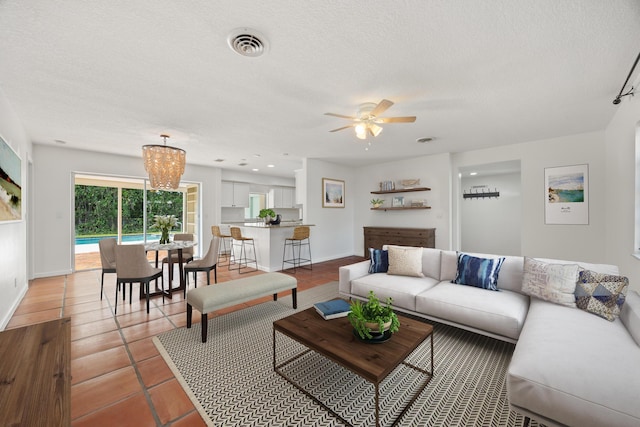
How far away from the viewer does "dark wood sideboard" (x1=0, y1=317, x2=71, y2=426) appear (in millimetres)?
824

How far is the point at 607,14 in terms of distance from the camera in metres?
1.64

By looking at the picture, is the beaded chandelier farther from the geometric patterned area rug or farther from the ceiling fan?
the ceiling fan

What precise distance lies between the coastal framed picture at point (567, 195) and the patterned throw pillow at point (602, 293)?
9.50ft

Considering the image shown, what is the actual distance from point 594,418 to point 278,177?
880 centimetres

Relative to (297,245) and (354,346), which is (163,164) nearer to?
(297,245)

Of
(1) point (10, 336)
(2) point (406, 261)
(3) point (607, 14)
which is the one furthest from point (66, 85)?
(3) point (607, 14)

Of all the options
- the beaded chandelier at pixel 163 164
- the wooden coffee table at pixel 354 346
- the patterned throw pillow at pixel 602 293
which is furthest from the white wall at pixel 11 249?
the patterned throw pillow at pixel 602 293

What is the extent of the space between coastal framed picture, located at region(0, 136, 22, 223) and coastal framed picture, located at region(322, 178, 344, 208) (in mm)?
4997

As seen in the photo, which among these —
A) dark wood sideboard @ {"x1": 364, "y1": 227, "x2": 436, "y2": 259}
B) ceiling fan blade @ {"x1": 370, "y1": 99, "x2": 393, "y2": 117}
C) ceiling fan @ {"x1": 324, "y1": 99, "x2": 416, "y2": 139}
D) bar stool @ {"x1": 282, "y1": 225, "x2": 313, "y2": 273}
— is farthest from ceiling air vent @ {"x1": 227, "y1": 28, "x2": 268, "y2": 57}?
dark wood sideboard @ {"x1": 364, "y1": 227, "x2": 436, "y2": 259}

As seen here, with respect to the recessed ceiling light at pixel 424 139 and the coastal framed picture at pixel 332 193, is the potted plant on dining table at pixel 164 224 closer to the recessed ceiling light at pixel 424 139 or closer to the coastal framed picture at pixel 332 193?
the coastal framed picture at pixel 332 193

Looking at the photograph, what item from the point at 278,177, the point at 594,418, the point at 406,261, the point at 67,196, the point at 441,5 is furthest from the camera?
the point at 278,177

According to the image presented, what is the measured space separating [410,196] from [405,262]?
10.9 ft

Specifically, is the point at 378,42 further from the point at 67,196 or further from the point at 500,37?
the point at 67,196

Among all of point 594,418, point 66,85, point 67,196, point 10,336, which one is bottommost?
point 594,418
